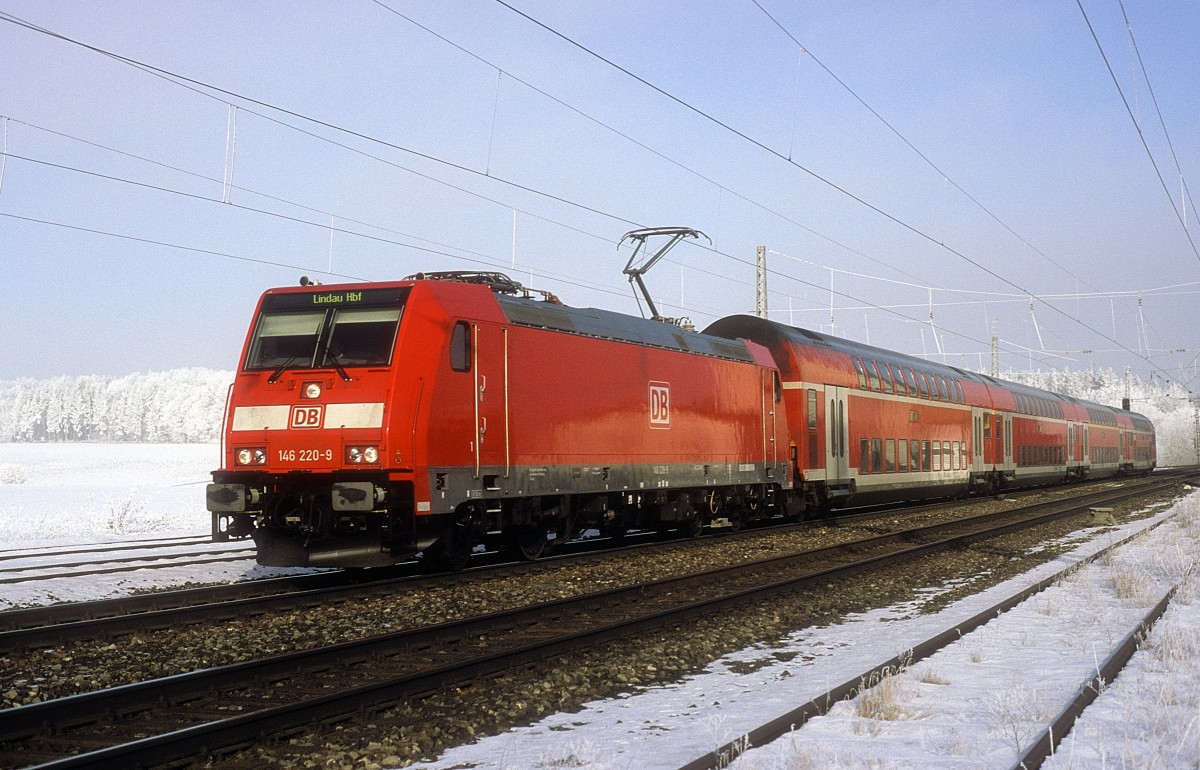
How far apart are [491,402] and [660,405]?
483 centimetres

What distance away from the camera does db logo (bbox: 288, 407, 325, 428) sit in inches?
465

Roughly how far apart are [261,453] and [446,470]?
2.17 metres

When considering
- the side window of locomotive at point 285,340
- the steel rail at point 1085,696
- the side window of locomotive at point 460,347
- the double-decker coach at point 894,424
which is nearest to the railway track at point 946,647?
the steel rail at point 1085,696

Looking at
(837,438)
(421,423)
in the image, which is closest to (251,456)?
(421,423)

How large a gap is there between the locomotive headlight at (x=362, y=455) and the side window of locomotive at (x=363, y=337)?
1014 millimetres

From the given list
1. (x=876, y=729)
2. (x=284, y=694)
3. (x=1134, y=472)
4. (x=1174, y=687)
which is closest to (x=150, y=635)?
(x=284, y=694)

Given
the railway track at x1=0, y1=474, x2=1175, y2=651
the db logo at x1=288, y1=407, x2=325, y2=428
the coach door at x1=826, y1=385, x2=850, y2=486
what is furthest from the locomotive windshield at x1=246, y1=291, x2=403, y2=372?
the coach door at x1=826, y1=385, x2=850, y2=486

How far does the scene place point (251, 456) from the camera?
39.4ft

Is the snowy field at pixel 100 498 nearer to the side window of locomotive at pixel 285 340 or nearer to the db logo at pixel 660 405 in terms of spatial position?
the side window of locomotive at pixel 285 340

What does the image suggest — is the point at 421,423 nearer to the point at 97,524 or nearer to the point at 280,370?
the point at 280,370

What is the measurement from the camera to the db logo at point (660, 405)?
1697 cm

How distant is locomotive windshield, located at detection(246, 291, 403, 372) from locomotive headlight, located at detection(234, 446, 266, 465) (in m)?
1.01

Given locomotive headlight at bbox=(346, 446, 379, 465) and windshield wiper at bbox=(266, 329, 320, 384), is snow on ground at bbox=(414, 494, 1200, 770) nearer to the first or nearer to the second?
locomotive headlight at bbox=(346, 446, 379, 465)

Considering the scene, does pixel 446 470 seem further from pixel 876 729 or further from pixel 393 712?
pixel 876 729
